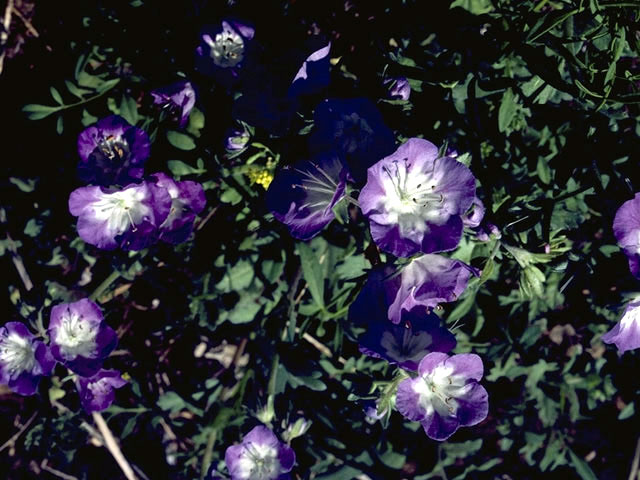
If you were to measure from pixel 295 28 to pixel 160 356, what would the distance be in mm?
2280

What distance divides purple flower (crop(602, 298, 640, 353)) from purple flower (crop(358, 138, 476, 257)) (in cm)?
84

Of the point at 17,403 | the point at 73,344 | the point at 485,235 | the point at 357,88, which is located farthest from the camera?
the point at 17,403

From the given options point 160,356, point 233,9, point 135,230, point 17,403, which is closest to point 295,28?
point 233,9

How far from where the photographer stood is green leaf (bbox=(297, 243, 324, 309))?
2.93 m

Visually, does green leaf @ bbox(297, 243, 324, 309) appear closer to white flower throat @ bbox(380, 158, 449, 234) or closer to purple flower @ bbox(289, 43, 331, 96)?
white flower throat @ bbox(380, 158, 449, 234)

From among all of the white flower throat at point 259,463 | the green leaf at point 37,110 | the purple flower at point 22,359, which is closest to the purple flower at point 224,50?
the green leaf at point 37,110

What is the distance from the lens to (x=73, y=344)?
3.05 m

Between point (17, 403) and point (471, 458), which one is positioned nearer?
point (471, 458)

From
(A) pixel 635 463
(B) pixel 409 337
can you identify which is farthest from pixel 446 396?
(A) pixel 635 463

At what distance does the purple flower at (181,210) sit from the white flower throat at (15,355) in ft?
2.97

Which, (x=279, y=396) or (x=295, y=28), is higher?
(x=295, y=28)

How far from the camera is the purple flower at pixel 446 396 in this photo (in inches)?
98.7

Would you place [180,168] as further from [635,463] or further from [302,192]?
[635,463]

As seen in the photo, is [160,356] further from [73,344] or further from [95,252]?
[73,344]
